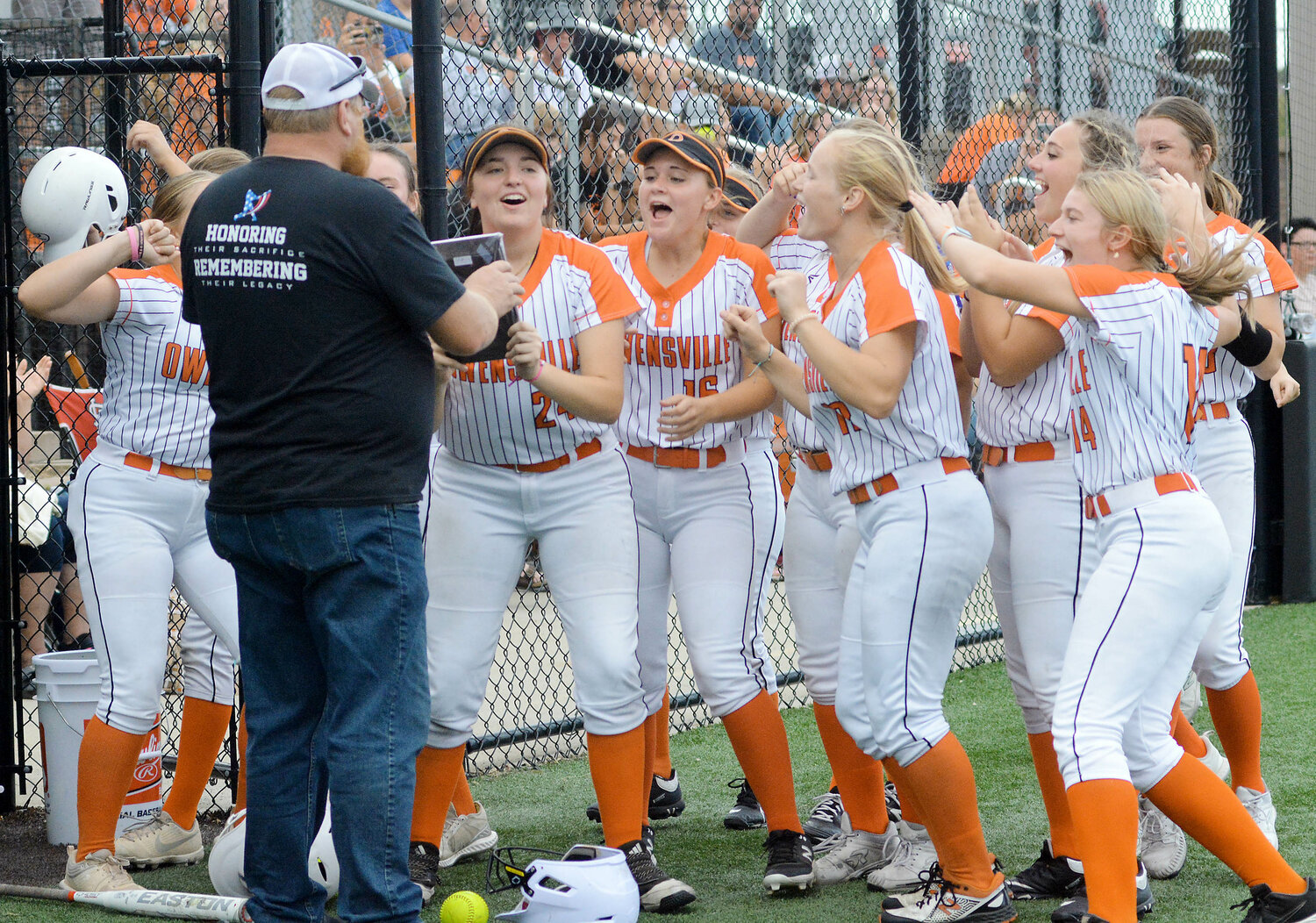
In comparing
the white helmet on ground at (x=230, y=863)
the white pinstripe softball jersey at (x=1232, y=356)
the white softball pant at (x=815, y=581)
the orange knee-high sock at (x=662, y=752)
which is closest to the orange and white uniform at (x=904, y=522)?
the white softball pant at (x=815, y=581)

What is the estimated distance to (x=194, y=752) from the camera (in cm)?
410

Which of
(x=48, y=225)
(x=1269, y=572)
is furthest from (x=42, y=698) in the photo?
(x=1269, y=572)

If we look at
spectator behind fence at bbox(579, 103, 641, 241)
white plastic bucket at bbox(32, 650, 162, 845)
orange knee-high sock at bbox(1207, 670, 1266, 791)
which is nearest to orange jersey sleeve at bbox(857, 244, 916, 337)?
orange knee-high sock at bbox(1207, 670, 1266, 791)

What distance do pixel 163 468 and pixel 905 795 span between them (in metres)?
2.08

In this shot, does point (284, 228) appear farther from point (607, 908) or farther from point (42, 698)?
point (42, 698)

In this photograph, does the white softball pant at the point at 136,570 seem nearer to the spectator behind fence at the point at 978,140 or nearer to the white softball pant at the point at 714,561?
the white softball pant at the point at 714,561

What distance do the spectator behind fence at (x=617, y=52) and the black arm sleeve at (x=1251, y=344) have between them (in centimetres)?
382

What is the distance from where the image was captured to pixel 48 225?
398 cm

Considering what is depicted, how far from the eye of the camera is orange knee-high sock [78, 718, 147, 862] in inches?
146

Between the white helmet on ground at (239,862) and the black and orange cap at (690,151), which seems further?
the black and orange cap at (690,151)

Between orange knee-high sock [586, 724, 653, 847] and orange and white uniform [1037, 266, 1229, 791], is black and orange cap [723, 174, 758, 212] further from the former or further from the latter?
orange knee-high sock [586, 724, 653, 847]

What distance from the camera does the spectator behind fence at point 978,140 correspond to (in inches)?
284

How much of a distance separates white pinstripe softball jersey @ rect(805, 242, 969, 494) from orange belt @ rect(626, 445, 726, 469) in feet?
1.79

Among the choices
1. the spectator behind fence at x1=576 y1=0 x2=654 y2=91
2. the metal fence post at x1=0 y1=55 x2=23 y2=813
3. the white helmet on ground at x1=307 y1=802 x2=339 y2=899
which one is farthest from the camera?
the spectator behind fence at x1=576 y1=0 x2=654 y2=91
